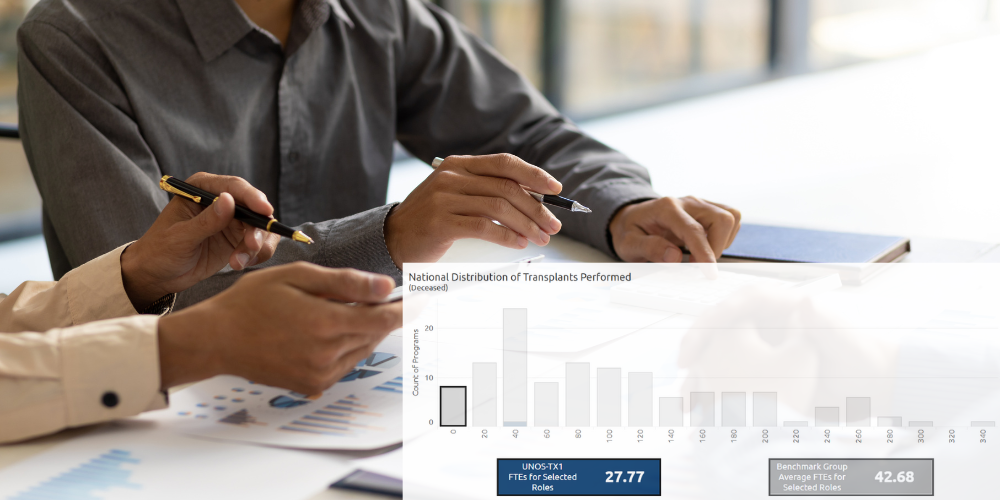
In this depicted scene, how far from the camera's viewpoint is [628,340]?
74 centimetres

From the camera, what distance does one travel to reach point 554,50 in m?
4.25

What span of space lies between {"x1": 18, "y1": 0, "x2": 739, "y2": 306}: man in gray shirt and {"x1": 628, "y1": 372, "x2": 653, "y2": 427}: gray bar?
258 millimetres

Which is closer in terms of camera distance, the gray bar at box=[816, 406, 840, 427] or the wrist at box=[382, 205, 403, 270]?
the gray bar at box=[816, 406, 840, 427]

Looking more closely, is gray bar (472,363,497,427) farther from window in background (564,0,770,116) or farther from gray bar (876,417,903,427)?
window in background (564,0,770,116)

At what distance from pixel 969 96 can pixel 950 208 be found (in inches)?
140

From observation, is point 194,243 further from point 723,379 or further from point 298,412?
point 723,379

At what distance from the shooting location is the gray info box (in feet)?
1.68

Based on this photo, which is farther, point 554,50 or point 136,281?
point 554,50

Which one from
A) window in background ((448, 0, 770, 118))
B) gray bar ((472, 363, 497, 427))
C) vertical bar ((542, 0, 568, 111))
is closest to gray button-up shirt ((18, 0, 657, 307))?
gray bar ((472, 363, 497, 427))

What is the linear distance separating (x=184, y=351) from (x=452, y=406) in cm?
21

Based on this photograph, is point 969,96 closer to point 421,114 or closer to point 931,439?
point 421,114

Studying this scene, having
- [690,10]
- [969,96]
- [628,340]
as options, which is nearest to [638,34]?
[690,10]

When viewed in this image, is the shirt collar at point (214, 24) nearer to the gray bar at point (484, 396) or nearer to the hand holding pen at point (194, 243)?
the hand holding pen at point (194, 243)

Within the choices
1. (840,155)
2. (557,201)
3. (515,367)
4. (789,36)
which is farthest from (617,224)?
(789,36)
